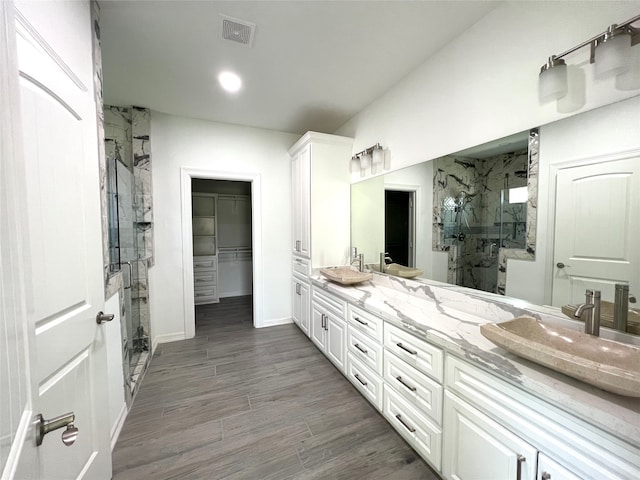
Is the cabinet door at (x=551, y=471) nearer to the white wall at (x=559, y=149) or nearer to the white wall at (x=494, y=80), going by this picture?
the white wall at (x=559, y=149)

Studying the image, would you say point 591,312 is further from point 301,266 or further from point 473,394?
point 301,266

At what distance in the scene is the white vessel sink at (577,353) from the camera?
766 millimetres

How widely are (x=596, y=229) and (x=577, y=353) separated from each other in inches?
24.1

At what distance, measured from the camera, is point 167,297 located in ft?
10.0

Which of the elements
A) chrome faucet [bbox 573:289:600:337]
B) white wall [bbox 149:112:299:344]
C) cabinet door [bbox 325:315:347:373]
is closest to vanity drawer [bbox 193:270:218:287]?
white wall [bbox 149:112:299:344]

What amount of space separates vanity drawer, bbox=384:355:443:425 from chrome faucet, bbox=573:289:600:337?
724 mm

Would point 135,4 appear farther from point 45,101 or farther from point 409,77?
point 409,77

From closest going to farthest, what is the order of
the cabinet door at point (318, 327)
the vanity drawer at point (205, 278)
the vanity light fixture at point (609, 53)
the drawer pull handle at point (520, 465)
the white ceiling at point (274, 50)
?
the drawer pull handle at point (520, 465) → the vanity light fixture at point (609, 53) → the white ceiling at point (274, 50) → the cabinet door at point (318, 327) → the vanity drawer at point (205, 278)

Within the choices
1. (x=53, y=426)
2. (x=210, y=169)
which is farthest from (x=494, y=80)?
(x=210, y=169)

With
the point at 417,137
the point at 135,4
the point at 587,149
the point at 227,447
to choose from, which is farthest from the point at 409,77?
the point at 227,447

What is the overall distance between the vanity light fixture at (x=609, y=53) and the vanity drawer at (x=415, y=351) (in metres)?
1.51

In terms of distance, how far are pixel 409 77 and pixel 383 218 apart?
131cm

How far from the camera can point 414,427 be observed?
4.82 feet

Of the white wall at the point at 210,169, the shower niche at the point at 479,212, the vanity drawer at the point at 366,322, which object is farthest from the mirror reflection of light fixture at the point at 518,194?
the white wall at the point at 210,169
